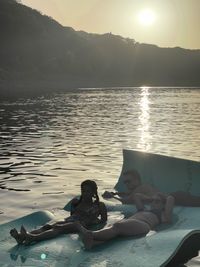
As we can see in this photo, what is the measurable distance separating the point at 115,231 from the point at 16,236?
218 centimetres

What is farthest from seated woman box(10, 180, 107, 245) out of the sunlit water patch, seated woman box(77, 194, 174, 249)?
the sunlit water patch

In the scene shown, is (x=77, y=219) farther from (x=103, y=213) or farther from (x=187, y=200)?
(x=187, y=200)

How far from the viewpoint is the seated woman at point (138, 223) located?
10.0 metres

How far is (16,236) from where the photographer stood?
33.3ft

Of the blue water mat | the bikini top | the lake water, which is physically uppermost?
the bikini top

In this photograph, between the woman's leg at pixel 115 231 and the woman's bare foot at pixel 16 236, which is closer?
the woman's leg at pixel 115 231

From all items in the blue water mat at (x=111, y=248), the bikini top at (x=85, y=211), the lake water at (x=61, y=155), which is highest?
the bikini top at (x=85, y=211)

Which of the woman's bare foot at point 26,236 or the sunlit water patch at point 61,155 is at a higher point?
the woman's bare foot at point 26,236

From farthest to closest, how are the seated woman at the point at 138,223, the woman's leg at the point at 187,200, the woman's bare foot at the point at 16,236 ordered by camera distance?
the woman's leg at the point at 187,200
the woman's bare foot at the point at 16,236
the seated woman at the point at 138,223

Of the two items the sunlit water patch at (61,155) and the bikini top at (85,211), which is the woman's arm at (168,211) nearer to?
the bikini top at (85,211)

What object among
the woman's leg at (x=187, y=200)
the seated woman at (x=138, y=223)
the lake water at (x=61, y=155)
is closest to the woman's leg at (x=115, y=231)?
the seated woman at (x=138, y=223)

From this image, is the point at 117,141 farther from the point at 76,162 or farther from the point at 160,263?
the point at 160,263

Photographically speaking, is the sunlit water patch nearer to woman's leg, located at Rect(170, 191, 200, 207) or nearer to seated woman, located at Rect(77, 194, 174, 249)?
woman's leg, located at Rect(170, 191, 200, 207)

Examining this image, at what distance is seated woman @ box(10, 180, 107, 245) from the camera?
33.8ft
